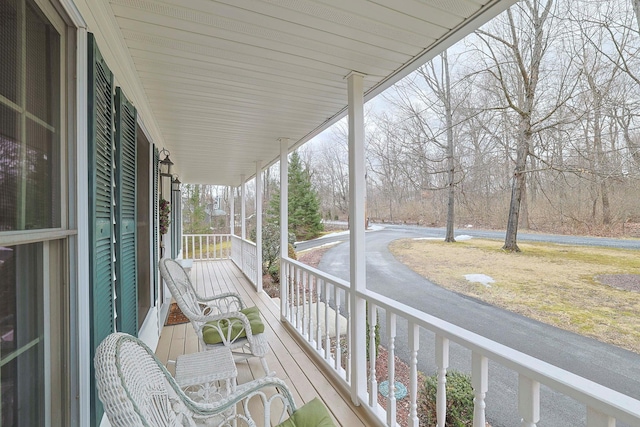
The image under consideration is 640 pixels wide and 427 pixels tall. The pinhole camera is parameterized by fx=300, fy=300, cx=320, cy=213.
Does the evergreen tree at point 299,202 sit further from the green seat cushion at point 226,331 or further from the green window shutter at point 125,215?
the green window shutter at point 125,215

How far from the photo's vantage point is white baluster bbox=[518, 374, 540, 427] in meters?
1.10

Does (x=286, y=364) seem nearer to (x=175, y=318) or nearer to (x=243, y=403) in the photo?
(x=243, y=403)

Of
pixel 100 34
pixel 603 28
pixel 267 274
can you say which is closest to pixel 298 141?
pixel 100 34

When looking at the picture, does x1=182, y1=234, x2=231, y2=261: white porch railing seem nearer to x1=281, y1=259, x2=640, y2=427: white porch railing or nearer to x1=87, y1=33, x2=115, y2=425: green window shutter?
x1=281, y1=259, x2=640, y2=427: white porch railing

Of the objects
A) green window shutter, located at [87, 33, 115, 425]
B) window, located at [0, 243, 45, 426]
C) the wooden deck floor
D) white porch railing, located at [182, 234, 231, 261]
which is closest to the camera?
window, located at [0, 243, 45, 426]

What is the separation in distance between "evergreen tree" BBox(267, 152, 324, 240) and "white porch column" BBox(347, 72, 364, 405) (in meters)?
6.62

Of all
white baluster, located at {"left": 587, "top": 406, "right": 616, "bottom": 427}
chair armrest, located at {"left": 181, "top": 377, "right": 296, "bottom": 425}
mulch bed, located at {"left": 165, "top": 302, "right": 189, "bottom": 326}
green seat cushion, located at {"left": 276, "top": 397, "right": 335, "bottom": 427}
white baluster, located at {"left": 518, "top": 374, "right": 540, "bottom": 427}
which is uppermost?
white baluster, located at {"left": 587, "top": 406, "right": 616, "bottom": 427}

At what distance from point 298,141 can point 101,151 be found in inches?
118

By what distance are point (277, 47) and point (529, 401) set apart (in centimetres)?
221

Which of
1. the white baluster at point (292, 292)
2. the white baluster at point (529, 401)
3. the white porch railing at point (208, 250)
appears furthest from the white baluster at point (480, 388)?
the white porch railing at point (208, 250)

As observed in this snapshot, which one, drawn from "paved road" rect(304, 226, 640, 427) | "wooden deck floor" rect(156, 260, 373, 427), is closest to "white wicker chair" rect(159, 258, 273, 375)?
"wooden deck floor" rect(156, 260, 373, 427)

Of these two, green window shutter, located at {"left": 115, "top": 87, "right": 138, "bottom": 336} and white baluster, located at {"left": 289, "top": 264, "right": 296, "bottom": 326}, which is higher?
green window shutter, located at {"left": 115, "top": 87, "right": 138, "bottom": 336}

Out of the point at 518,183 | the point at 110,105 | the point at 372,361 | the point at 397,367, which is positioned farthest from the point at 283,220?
the point at 518,183

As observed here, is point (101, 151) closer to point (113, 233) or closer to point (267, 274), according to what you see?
point (113, 233)
